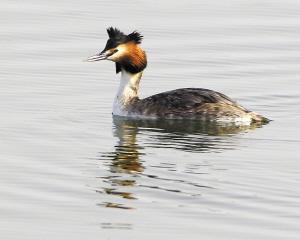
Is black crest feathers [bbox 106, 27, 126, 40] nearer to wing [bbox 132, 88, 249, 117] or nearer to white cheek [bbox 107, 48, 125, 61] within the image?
white cheek [bbox 107, 48, 125, 61]

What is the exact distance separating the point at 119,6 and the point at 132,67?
6.90m

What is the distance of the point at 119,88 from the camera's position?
20.5 m

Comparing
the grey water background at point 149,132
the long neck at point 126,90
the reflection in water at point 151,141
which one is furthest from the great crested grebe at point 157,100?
the grey water background at point 149,132

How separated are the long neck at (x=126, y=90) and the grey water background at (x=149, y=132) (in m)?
0.27

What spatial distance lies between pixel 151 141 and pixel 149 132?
3.05ft

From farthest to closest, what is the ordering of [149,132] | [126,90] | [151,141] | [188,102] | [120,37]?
[120,37]
[126,90]
[188,102]
[149,132]
[151,141]

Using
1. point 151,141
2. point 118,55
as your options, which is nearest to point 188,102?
point 118,55

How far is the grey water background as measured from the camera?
1288 cm

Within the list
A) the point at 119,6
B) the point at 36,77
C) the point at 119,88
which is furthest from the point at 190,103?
the point at 119,6

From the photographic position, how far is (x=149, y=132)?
60.7 ft

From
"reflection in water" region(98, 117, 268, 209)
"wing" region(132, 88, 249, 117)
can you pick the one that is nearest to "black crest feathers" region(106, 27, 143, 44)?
"wing" region(132, 88, 249, 117)

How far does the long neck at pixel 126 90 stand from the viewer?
20.0m

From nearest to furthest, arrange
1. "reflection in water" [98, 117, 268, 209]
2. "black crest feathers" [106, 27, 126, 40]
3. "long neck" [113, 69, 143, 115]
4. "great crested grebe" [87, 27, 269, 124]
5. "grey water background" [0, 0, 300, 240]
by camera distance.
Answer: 1. "grey water background" [0, 0, 300, 240]
2. "reflection in water" [98, 117, 268, 209]
3. "great crested grebe" [87, 27, 269, 124]
4. "long neck" [113, 69, 143, 115]
5. "black crest feathers" [106, 27, 126, 40]

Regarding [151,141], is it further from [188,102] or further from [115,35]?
[115,35]
